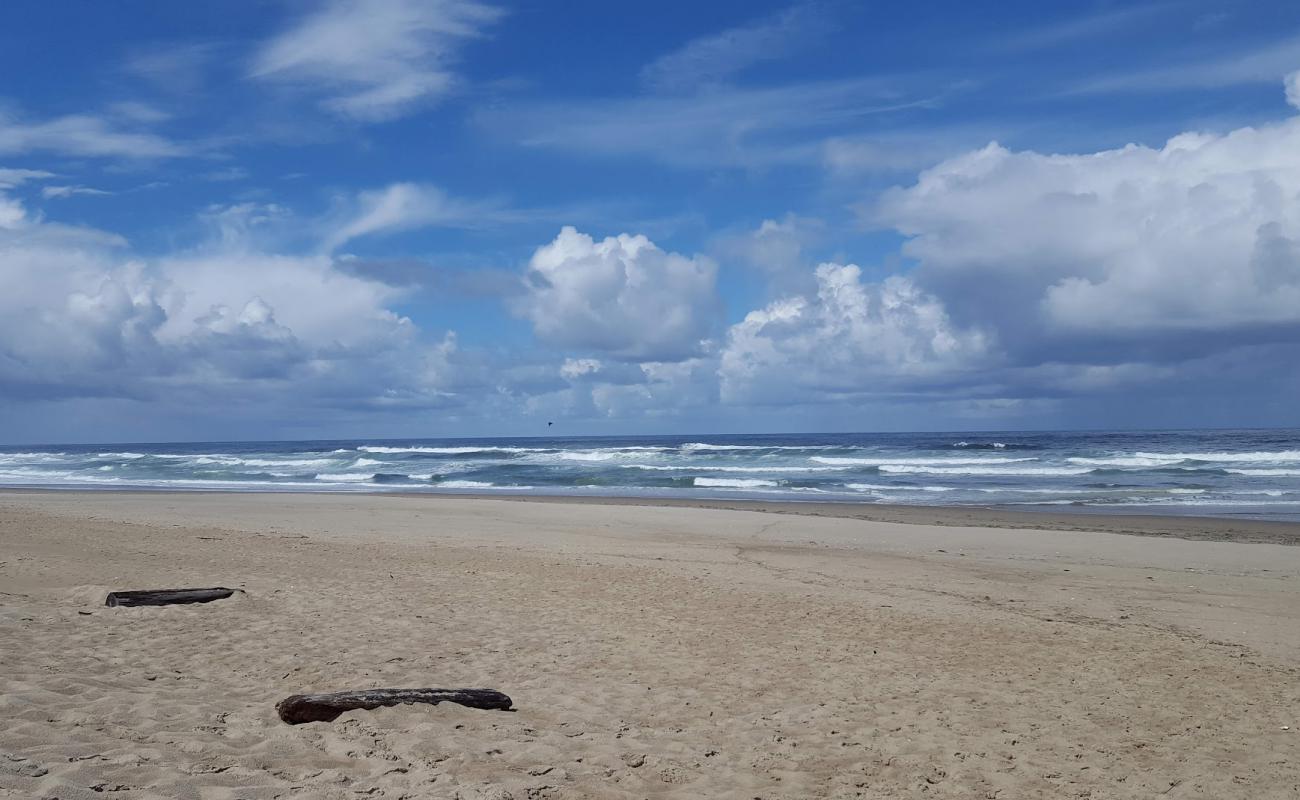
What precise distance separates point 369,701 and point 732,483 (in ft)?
109

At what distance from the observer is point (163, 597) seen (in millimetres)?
8812

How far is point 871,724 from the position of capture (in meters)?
5.98

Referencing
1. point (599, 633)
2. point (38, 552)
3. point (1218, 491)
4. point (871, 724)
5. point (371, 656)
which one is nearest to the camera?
point (871, 724)

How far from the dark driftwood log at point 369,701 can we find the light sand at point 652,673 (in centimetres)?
12

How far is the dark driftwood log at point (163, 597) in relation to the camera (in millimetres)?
8594

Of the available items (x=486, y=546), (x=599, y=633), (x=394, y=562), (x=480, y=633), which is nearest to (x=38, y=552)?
(x=394, y=562)

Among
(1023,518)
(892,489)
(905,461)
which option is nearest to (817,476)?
(892,489)

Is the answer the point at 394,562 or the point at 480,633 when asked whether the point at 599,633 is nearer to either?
the point at 480,633

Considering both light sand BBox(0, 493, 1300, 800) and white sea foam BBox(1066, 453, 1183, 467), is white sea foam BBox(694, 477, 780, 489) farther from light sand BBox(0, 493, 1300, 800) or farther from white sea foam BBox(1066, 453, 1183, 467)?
light sand BBox(0, 493, 1300, 800)

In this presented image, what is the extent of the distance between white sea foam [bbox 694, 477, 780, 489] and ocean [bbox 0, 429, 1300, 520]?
3.0 inches

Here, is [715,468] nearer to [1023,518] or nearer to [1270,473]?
[1270,473]

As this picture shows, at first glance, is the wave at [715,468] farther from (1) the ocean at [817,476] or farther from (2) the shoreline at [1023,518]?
(2) the shoreline at [1023,518]

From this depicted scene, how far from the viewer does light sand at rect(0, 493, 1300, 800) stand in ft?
15.9

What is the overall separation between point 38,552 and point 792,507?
18079 mm
